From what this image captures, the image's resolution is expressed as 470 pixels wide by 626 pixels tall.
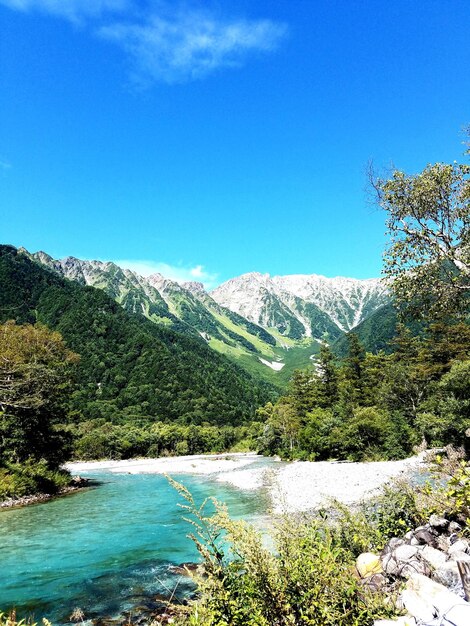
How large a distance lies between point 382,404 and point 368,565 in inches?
2234

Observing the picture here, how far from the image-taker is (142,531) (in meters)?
24.5

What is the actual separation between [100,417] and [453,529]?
477 feet

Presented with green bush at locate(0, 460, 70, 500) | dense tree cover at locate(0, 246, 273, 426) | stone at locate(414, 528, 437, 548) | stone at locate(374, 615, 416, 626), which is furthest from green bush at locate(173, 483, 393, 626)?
dense tree cover at locate(0, 246, 273, 426)

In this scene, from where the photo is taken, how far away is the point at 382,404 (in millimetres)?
61094

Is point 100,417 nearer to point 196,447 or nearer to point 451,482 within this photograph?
point 196,447

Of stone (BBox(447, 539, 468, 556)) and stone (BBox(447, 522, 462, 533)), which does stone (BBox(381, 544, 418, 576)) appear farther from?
stone (BBox(447, 522, 462, 533))

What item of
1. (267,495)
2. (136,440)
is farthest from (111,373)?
(267,495)

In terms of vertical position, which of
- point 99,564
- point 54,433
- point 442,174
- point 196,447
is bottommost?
point 196,447

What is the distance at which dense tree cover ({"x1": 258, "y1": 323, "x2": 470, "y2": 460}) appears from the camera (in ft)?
134

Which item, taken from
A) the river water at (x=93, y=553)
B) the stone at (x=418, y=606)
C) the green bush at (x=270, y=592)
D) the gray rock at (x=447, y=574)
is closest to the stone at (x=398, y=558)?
the gray rock at (x=447, y=574)

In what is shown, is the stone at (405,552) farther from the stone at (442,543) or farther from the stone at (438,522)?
the stone at (438,522)

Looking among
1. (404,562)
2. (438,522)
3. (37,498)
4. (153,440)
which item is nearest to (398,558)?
(404,562)

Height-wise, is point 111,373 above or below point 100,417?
above

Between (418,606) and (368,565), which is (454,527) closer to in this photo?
(368,565)
